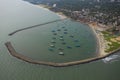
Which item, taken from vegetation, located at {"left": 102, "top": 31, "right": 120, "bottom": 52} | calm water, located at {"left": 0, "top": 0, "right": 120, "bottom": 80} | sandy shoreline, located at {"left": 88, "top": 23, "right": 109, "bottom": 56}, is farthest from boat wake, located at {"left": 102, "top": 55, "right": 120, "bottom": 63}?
vegetation, located at {"left": 102, "top": 31, "right": 120, "bottom": 52}

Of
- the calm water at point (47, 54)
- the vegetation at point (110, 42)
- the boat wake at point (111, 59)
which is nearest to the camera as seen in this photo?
the calm water at point (47, 54)

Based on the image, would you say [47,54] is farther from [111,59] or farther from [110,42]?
[110,42]

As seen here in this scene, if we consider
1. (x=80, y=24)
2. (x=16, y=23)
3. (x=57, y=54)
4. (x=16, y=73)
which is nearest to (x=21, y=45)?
(x=57, y=54)

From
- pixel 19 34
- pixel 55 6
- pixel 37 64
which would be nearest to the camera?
pixel 37 64

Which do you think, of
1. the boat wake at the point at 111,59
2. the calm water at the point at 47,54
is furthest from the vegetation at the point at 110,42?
the calm water at the point at 47,54

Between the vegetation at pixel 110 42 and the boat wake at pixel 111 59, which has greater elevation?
the vegetation at pixel 110 42

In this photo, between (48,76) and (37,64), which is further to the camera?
(37,64)

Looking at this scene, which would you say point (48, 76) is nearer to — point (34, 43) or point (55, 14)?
point (34, 43)

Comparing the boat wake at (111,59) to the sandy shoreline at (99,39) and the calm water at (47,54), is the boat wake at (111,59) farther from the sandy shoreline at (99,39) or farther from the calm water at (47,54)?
the sandy shoreline at (99,39)

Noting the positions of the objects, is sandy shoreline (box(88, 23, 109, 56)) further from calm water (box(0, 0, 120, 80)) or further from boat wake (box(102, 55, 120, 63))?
boat wake (box(102, 55, 120, 63))
